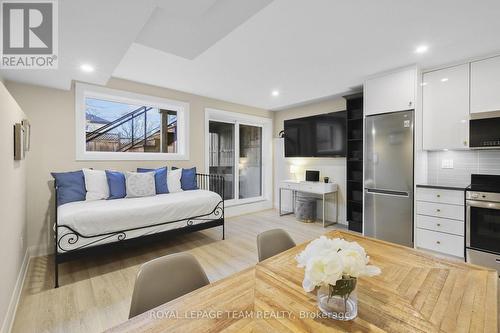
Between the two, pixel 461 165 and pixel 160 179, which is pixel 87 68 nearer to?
pixel 160 179

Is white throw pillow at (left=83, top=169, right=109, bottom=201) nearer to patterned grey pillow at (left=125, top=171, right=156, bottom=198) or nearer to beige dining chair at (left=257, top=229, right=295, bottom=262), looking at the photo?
patterned grey pillow at (left=125, top=171, right=156, bottom=198)

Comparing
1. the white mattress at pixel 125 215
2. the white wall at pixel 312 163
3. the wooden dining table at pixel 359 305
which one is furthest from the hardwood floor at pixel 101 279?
the wooden dining table at pixel 359 305

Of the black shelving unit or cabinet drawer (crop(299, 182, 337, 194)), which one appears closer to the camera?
the black shelving unit

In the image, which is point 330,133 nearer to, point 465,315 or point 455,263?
point 455,263

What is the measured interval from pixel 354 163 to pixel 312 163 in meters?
0.99

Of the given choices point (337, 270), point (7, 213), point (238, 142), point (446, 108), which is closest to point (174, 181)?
Answer: point (238, 142)

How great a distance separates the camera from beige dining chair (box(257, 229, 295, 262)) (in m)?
1.53

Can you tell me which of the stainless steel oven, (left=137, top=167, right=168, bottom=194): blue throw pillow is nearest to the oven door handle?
the stainless steel oven

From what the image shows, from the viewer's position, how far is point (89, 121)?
3.54 metres

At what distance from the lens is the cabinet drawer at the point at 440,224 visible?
276cm

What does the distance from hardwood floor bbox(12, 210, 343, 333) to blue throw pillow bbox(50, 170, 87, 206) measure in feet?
2.59

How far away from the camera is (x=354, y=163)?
14.0ft

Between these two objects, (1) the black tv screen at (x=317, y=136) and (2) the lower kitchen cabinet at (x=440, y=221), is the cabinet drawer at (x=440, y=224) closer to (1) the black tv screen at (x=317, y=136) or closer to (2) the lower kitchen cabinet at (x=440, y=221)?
(2) the lower kitchen cabinet at (x=440, y=221)

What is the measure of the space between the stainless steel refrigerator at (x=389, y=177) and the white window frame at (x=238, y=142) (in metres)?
2.73
